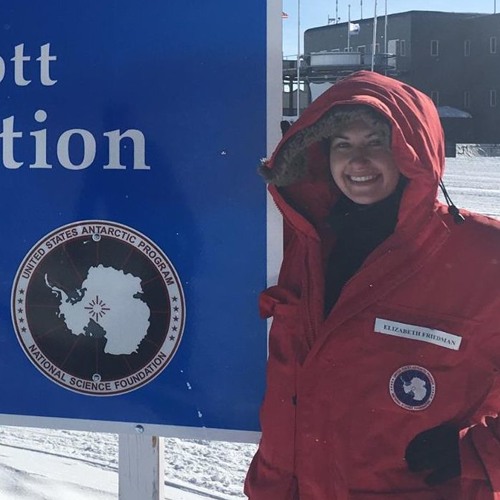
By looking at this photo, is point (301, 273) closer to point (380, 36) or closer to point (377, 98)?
point (377, 98)

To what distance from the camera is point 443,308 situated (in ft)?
5.39

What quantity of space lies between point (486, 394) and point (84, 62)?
127 centimetres

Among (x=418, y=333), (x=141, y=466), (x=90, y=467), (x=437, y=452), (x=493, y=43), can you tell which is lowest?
(x=90, y=467)

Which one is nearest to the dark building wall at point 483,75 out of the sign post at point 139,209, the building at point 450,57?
the building at point 450,57

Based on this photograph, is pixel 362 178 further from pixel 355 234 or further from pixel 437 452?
pixel 437 452

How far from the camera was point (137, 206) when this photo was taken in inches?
83.0

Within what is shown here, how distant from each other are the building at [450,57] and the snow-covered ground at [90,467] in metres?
37.2

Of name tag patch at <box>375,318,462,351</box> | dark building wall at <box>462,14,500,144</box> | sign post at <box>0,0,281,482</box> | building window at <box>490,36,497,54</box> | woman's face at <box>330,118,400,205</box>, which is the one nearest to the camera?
name tag patch at <box>375,318,462,351</box>

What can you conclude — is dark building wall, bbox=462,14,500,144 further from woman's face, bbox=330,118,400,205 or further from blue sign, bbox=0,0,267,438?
woman's face, bbox=330,118,400,205

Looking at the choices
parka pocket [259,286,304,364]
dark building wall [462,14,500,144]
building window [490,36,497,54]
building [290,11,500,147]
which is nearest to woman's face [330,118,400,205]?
parka pocket [259,286,304,364]

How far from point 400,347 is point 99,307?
864 mm

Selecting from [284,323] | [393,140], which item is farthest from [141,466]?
[393,140]

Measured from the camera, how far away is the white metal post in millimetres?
2240

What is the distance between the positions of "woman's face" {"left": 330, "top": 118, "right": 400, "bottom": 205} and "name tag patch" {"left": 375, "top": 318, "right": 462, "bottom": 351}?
10.6 inches
